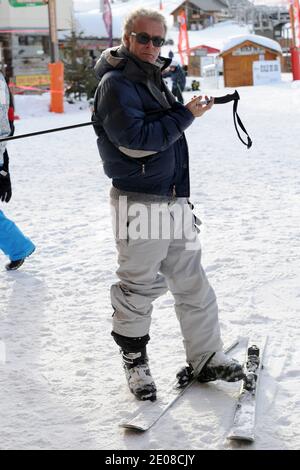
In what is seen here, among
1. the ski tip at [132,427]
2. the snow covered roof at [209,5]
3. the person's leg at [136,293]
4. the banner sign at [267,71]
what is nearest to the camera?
the ski tip at [132,427]

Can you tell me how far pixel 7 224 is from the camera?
15.4ft

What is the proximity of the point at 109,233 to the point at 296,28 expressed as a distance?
2485 centimetres

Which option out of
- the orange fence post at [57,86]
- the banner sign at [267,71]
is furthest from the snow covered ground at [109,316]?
the banner sign at [267,71]

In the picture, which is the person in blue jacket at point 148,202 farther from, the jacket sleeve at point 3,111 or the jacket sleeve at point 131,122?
the jacket sleeve at point 3,111

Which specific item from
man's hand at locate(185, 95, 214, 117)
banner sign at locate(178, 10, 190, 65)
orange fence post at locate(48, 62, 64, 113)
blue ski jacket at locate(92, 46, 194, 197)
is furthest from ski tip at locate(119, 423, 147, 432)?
banner sign at locate(178, 10, 190, 65)

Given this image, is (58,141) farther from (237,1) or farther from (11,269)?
(237,1)

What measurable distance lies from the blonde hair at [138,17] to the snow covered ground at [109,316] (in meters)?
1.53

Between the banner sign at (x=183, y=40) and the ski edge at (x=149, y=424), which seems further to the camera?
the banner sign at (x=183, y=40)

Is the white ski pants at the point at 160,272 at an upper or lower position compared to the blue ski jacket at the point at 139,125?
lower

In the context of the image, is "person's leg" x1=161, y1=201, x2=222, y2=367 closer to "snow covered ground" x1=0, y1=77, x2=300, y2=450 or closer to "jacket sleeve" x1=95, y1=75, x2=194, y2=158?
"snow covered ground" x1=0, y1=77, x2=300, y2=450

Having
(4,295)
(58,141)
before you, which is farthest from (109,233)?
(58,141)

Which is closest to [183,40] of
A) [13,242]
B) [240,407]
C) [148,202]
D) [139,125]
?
[13,242]

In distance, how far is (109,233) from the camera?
225 inches

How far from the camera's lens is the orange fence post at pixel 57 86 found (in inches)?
776
